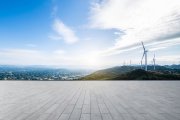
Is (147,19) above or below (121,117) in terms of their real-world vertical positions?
above

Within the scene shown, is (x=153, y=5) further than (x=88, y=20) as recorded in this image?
No

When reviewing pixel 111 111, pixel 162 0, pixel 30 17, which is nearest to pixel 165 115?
pixel 111 111

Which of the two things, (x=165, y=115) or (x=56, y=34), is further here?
(x=56, y=34)

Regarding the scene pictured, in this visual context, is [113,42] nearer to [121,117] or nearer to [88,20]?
[88,20]

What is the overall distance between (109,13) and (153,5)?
2.95 m

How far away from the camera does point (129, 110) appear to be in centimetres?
513

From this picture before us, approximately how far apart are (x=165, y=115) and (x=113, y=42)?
64.9 ft

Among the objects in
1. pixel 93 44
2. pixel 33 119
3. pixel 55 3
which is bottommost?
pixel 33 119

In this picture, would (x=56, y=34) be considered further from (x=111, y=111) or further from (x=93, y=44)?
(x=111, y=111)

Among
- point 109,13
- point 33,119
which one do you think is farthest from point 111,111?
point 109,13

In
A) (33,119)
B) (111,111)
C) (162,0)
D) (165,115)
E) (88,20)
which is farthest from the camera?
(88,20)

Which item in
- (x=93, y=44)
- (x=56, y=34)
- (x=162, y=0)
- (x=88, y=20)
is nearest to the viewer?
(x=162, y=0)

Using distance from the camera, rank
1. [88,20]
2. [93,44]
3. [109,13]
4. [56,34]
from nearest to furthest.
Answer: [109,13]
[88,20]
[56,34]
[93,44]

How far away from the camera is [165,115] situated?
461cm
